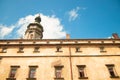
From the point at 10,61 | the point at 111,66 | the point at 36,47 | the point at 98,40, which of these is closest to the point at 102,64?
the point at 111,66

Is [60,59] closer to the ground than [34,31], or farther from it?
closer to the ground

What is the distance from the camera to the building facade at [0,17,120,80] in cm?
2000

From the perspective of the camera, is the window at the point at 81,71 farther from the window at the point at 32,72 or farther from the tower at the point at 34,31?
the tower at the point at 34,31

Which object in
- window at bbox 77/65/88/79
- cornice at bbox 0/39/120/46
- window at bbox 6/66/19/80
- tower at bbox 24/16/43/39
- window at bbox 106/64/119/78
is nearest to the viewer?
window at bbox 6/66/19/80

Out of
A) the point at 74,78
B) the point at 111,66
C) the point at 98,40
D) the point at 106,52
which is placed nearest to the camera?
the point at 74,78

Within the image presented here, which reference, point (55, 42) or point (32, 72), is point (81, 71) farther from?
point (32, 72)

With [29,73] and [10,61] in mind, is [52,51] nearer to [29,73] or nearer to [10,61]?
[29,73]

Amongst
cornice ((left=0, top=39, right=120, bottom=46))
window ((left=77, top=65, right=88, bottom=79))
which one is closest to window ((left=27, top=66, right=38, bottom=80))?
cornice ((left=0, top=39, right=120, bottom=46))

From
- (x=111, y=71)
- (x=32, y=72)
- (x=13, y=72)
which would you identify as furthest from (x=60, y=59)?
(x=111, y=71)

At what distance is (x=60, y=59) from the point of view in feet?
71.7

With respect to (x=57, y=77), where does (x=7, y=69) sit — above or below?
above

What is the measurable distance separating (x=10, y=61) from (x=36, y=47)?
15.5 ft

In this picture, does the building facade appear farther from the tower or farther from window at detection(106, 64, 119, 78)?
the tower

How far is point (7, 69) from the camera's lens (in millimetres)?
20609
